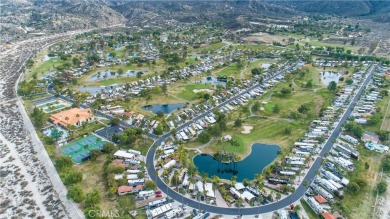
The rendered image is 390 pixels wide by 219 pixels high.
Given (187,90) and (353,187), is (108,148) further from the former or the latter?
(353,187)

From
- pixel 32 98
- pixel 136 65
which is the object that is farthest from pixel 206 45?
pixel 32 98

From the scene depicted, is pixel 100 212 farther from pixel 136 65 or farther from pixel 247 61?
pixel 247 61

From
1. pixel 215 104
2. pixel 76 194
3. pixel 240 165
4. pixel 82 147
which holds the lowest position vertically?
pixel 240 165

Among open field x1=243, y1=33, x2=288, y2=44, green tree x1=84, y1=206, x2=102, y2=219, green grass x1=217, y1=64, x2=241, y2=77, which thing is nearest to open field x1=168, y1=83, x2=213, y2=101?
green grass x1=217, y1=64, x2=241, y2=77

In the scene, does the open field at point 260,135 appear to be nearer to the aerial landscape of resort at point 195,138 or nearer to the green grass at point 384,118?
the aerial landscape of resort at point 195,138

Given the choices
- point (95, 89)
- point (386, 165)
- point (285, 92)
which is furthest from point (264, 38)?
point (386, 165)

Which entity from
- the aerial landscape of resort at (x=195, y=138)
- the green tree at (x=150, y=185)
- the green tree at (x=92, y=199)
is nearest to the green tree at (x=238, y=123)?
the aerial landscape of resort at (x=195, y=138)
